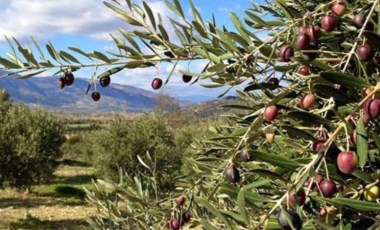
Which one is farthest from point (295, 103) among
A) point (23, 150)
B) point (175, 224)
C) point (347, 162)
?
point (23, 150)

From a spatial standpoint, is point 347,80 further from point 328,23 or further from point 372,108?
point 328,23

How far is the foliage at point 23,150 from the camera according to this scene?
24797mm

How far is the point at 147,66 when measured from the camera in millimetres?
1672

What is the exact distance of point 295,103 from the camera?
6.03 ft

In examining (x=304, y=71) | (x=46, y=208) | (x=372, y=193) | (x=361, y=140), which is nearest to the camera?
(x=361, y=140)

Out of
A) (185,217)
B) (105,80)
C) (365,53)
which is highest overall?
(105,80)

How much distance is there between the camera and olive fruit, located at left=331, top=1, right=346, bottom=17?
1370 mm

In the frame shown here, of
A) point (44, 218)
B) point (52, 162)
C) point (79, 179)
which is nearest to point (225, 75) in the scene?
point (44, 218)

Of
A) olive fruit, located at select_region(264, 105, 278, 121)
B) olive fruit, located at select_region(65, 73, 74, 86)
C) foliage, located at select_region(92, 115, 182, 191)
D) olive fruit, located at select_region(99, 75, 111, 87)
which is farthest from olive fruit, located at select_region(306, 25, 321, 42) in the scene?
foliage, located at select_region(92, 115, 182, 191)

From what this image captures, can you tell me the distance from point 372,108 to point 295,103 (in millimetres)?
874

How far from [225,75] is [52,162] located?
1102 inches

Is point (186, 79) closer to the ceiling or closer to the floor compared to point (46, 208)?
closer to the ceiling

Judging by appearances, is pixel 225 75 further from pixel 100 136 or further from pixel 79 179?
pixel 79 179

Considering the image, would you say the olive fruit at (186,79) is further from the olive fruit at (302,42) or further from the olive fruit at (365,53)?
the olive fruit at (365,53)
